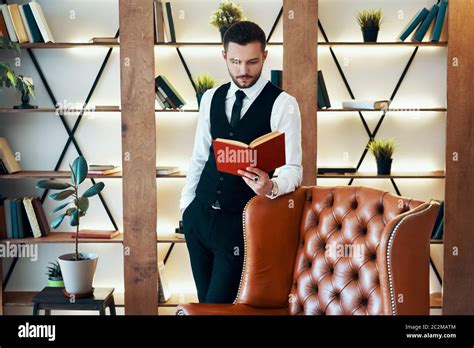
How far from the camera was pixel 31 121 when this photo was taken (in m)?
3.69

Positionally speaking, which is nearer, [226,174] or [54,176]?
[226,174]

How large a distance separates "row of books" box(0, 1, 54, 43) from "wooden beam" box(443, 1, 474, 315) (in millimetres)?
2231

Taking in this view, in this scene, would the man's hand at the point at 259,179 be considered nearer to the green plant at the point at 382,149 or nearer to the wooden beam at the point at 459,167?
the green plant at the point at 382,149

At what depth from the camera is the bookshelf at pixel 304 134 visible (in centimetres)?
338

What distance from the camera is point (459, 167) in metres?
3.44

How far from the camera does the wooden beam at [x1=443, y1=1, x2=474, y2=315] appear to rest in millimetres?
3383

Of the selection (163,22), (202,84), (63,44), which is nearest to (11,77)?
(63,44)

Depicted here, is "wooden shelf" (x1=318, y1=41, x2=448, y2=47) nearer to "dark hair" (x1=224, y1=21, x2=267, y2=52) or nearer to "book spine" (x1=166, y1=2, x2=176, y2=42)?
"book spine" (x1=166, y1=2, x2=176, y2=42)

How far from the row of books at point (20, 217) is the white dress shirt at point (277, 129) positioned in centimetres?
154

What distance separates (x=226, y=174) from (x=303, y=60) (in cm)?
146

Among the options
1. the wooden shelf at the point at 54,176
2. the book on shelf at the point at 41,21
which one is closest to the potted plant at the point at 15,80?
the book on shelf at the point at 41,21

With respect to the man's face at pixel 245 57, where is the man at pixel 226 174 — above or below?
below

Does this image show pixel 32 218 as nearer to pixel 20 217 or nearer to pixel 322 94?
pixel 20 217

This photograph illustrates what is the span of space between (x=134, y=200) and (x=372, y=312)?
80.0 inches
